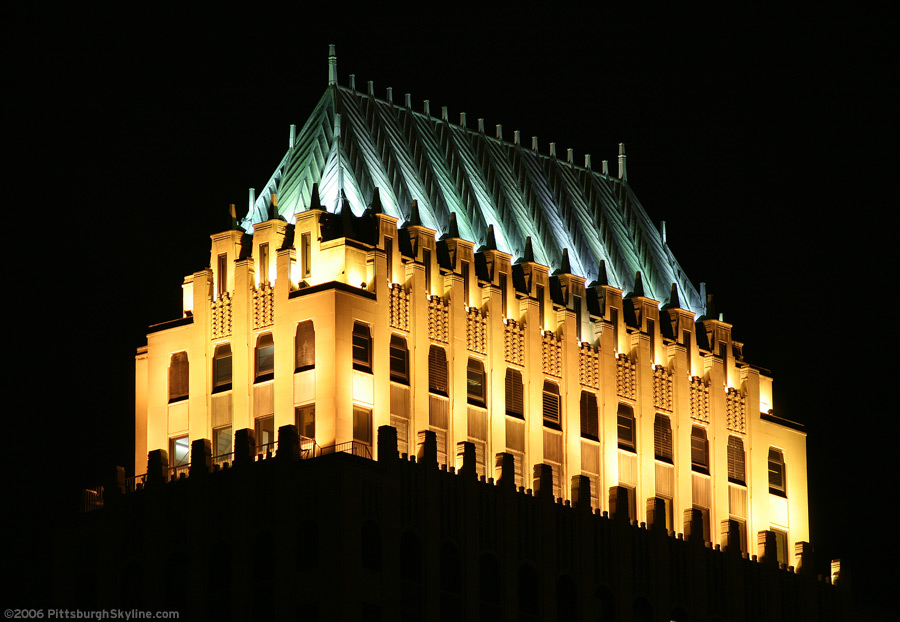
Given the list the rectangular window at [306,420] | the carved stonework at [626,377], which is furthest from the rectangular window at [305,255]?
the carved stonework at [626,377]

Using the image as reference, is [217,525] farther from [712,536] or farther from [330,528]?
[712,536]

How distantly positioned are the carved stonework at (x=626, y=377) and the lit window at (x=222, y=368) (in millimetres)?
18954

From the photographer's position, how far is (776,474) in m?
145

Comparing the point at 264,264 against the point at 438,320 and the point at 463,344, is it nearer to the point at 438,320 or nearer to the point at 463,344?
the point at 438,320

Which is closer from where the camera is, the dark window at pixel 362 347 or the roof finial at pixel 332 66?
the dark window at pixel 362 347

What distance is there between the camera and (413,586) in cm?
12200

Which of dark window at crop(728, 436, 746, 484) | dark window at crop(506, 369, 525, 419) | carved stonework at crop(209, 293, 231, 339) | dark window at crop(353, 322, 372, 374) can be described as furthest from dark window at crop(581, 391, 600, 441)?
carved stonework at crop(209, 293, 231, 339)

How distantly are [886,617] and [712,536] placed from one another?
10887 mm

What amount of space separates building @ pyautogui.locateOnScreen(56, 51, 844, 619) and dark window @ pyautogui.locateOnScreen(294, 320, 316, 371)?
0.10 meters

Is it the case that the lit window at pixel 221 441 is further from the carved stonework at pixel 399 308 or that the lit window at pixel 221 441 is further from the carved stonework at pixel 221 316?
the carved stonework at pixel 399 308

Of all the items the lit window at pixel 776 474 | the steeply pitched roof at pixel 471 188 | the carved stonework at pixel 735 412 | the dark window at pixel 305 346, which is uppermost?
the steeply pitched roof at pixel 471 188

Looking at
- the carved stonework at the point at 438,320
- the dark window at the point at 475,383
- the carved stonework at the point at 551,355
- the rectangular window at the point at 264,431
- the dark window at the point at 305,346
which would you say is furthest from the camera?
the carved stonework at the point at 551,355

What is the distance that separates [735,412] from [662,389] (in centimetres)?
529

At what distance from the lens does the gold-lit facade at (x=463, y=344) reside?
12762 centimetres
